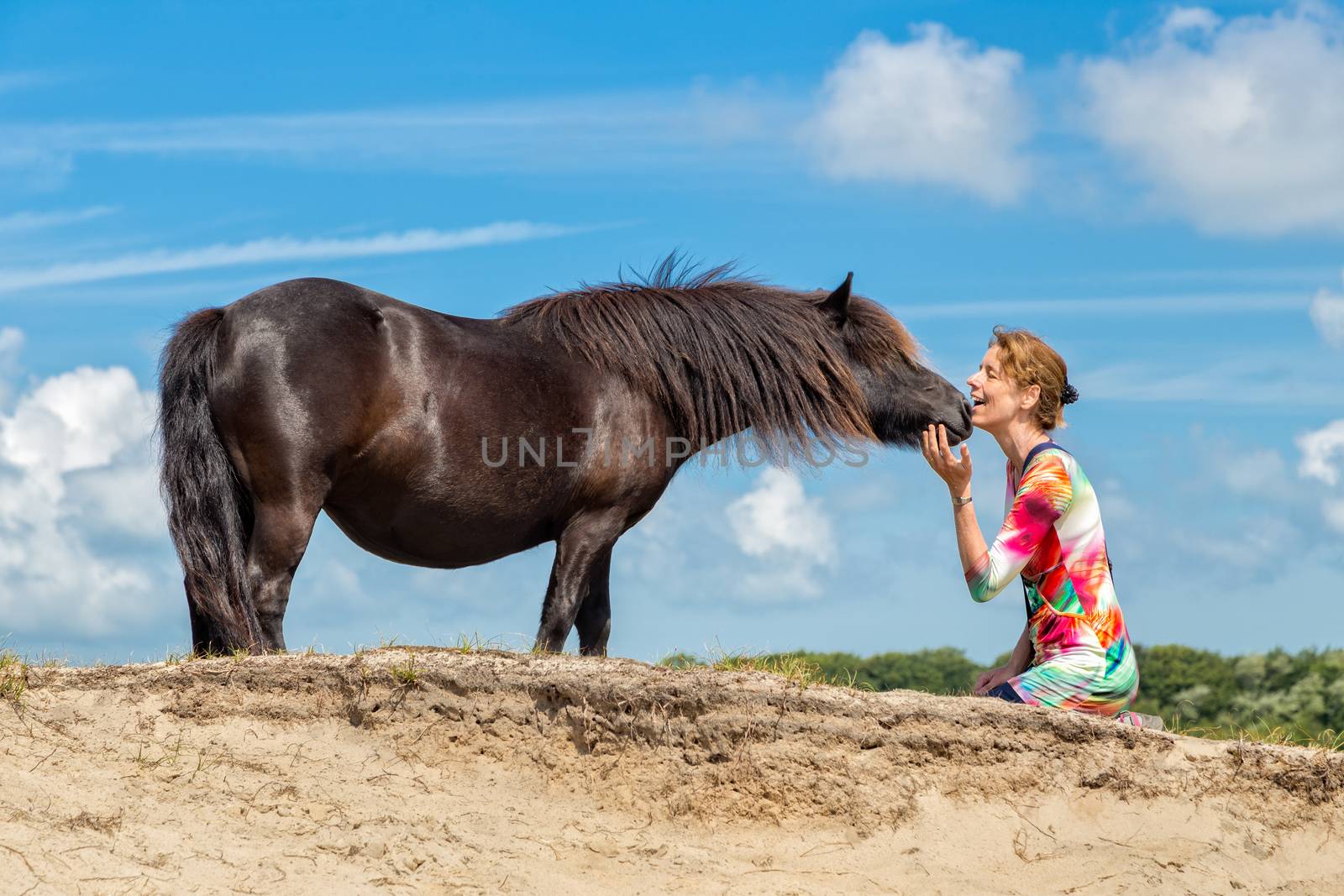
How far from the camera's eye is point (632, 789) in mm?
6266

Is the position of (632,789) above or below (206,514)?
below

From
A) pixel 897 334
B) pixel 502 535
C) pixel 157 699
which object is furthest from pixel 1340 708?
pixel 157 699

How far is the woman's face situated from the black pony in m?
2.46

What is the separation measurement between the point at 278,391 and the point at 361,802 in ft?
8.21

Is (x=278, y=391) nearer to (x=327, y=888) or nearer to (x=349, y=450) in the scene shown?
(x=349, y=450)

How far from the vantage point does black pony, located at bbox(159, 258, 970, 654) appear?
7.36 m

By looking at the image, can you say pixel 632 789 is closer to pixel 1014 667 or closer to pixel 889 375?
pixel 1014 667

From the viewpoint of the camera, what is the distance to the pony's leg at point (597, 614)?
8.41 meters

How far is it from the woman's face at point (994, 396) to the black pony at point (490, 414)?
2.46 meters

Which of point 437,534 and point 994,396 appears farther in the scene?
point 437,534

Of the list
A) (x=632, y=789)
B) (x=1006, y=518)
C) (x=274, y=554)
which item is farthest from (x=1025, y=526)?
(x=274, y=554)

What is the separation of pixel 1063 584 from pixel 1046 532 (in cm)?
30

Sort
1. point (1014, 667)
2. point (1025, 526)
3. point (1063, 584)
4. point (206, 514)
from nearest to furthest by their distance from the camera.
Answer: point (1025, 526), point (1063, 584), point (1014, 667), point (206, 514)

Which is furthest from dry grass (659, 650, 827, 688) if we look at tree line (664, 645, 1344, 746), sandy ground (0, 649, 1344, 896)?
tree line (664, 645, 1344, 746)
